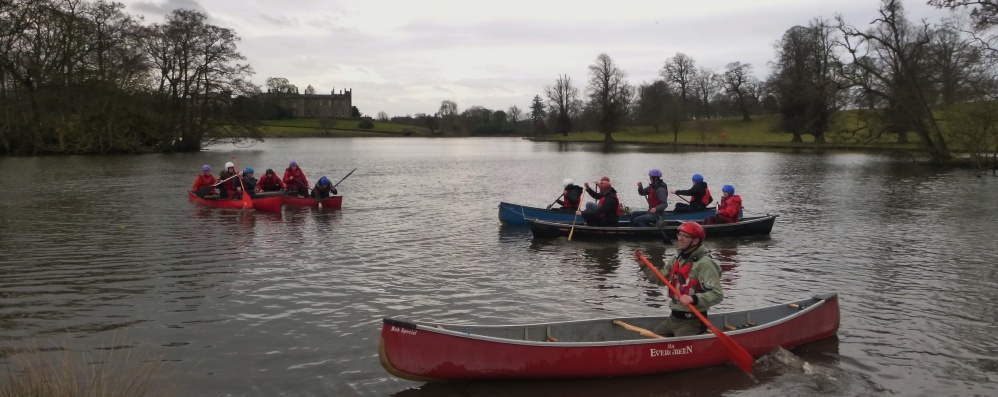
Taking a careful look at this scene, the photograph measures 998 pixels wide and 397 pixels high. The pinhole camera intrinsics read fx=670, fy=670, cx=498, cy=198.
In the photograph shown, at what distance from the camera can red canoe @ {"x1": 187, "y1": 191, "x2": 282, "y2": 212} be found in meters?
22.1

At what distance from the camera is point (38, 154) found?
52031 mm

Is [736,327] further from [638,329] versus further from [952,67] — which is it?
[952,67]

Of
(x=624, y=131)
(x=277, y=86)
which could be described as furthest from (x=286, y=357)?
(x=277, y=86)

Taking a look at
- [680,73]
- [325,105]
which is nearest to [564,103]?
[680,73]

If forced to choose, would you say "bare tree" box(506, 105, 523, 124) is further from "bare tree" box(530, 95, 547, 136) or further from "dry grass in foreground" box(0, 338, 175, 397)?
"dry grass in foreground" box(0, 338, 175, 397)

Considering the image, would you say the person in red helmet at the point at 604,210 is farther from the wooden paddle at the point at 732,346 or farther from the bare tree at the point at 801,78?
the bare tree at the point at 801,78

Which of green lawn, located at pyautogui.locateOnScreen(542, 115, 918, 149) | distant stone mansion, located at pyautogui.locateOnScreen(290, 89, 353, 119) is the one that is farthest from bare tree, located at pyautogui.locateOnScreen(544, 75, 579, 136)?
distant stone mansion, located at pyautogui.locateOnScreen(290, 89, 353, 119)

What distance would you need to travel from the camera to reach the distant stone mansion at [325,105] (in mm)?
169250

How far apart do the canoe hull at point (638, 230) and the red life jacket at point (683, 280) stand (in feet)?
28.2

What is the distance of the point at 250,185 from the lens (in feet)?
79.3

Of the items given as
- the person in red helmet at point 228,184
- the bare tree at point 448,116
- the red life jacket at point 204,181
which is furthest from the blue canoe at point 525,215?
the bare tree at point 448,116

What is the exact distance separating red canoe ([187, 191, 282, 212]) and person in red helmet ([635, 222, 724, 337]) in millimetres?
16749

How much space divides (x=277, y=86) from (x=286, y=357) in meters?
147

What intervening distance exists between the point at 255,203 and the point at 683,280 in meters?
17.8
